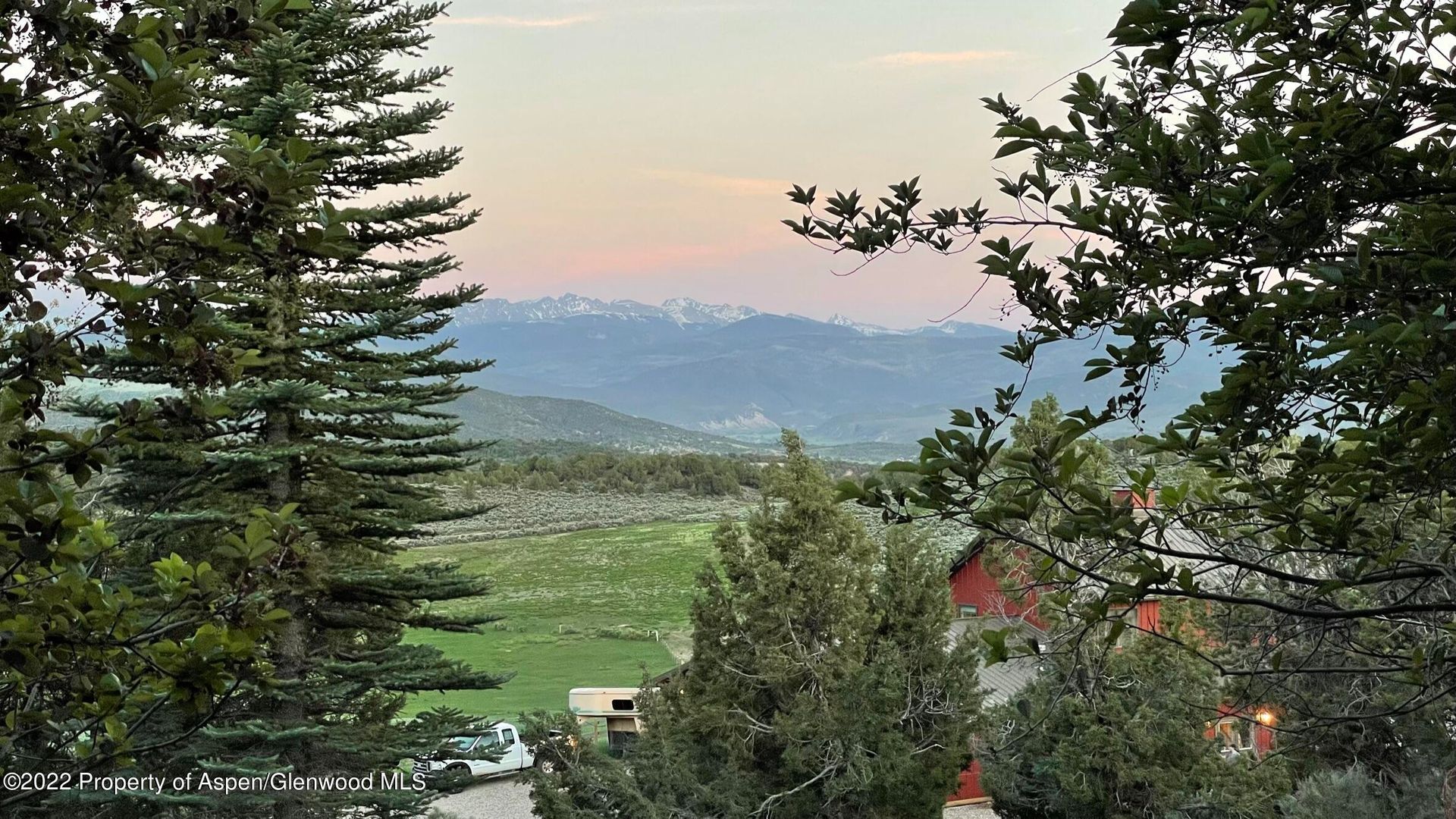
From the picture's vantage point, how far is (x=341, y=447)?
419 inches

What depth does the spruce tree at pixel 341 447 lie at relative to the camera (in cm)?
948

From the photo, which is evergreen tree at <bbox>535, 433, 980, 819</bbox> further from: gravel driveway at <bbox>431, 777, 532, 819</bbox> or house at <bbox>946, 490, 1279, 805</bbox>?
gravel driveway at <bbox>431, 777, 532, 819</bbox>

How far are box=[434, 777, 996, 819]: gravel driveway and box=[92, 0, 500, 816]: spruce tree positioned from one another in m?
10.2

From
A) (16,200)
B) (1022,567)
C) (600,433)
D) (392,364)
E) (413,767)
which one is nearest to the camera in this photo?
(16,200)

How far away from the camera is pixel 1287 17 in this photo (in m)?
2.41

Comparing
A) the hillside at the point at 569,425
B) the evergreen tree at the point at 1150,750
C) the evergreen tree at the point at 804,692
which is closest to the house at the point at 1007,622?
the evergreen tree at the point at 1150,750

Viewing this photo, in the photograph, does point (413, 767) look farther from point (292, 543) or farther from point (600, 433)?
point (600, 433)

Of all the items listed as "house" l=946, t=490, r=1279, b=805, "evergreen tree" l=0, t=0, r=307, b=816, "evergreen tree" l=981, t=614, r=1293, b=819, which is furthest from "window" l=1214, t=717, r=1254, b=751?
"evergreen tree" l=0, t=0, r=307, b=816

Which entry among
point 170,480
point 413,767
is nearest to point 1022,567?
point 413,767

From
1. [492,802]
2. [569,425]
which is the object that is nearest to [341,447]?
[492,802]

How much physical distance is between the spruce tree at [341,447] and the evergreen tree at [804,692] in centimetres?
235

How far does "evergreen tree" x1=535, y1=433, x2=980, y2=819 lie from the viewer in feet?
38.8

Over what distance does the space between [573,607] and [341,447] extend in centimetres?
3255

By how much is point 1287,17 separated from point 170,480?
10613mm
